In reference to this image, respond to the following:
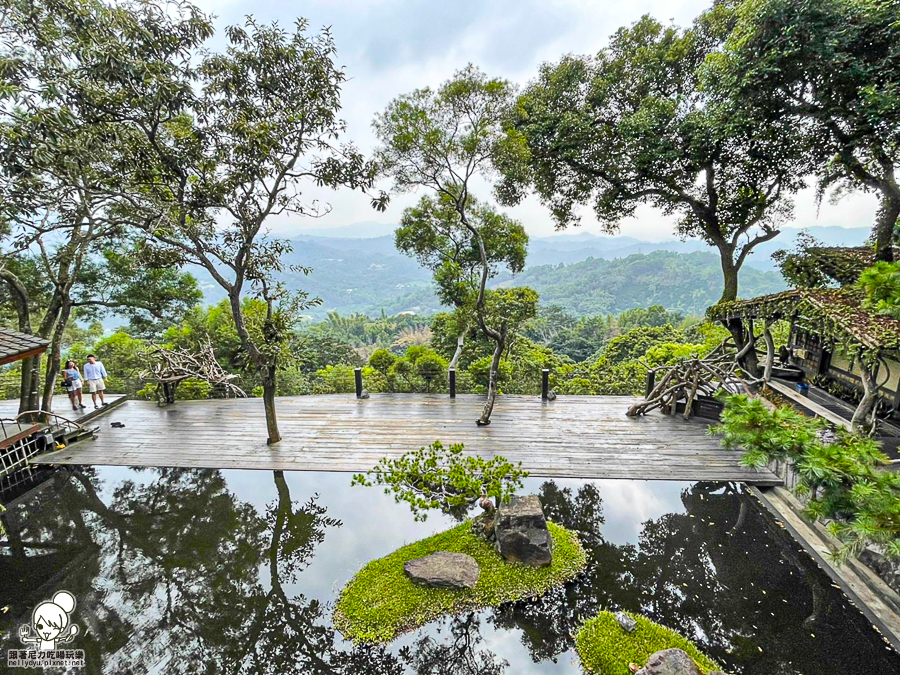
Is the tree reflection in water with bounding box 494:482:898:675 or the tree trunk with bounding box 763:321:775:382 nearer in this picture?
the tree reflection in water with bounding box 494:482:898:675

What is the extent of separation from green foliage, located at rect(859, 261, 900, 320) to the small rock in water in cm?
295

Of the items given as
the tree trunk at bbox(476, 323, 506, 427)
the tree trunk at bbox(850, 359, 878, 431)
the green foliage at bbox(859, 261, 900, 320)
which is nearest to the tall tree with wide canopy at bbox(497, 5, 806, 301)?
the tree trunk at bbox(476, 323, 506, 427)

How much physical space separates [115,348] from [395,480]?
11.5 metres

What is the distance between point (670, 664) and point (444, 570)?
76.9 inches

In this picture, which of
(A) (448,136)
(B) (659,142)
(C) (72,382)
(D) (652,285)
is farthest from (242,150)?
(D) (652,285)

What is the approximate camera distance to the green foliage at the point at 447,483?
4.79 m

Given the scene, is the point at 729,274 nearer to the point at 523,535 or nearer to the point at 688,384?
the point at 688,384

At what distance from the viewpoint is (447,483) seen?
203 inches

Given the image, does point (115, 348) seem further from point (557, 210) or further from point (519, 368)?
point (557, 210)

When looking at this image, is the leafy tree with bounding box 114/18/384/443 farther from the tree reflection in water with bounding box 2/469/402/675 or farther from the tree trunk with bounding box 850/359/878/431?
the tree trunk with bounding box 850/359/878/431

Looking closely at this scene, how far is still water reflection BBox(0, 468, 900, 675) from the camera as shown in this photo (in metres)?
3.07

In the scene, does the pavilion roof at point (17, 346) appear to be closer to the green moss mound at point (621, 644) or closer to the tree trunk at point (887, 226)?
the green moss mound at point (621, 644)

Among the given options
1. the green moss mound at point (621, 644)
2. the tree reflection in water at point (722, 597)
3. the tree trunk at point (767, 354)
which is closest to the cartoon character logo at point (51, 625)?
the tree reflection in water at point (722, 597)

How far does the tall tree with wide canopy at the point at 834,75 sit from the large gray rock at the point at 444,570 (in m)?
8.63
